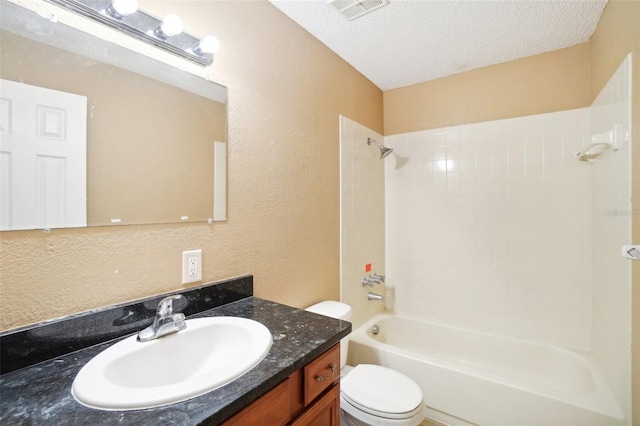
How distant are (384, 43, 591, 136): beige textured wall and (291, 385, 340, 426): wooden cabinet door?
223cm

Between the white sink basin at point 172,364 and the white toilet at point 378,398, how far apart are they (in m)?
0.74

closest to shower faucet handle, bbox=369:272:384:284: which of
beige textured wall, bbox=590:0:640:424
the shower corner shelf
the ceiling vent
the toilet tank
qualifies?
the toilet tank

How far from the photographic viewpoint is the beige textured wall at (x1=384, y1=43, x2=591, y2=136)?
198 centimetres

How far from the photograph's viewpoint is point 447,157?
7.93ft

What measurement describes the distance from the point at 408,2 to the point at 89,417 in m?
2.03

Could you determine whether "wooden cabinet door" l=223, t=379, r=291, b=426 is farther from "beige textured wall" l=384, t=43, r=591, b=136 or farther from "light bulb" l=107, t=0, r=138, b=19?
"beige textured wall" l=384, t=43, r=591, b=136

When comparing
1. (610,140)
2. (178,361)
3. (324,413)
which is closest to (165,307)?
(178,361)

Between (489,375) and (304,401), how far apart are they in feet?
4.45

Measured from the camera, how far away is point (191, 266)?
116 centimetres

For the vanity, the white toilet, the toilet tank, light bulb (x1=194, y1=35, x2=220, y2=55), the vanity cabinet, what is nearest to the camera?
the vanity

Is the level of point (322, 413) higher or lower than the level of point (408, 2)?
lower

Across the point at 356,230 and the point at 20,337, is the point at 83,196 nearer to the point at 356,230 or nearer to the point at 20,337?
the point at 20,337


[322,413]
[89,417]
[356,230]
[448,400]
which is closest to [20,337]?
[89,417]

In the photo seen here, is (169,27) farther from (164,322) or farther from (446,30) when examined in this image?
(446,30)
